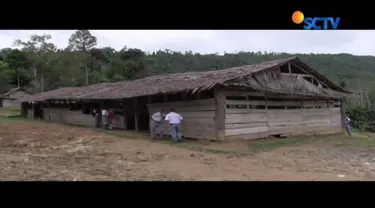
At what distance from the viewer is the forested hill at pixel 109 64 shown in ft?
153

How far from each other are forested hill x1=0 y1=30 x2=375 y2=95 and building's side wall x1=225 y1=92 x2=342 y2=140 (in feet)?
93.7

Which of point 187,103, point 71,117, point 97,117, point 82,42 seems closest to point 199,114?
point 187,103

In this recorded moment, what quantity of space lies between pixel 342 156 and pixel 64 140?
11.1 metres

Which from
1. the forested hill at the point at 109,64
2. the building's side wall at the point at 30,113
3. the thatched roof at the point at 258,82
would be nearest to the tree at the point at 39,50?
the forested hill at the point at 109,64

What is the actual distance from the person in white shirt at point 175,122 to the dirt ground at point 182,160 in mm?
460

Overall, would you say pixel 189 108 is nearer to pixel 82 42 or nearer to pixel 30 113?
pixel 30 113

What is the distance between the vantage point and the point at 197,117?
584 inches

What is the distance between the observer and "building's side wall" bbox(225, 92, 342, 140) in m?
14.3

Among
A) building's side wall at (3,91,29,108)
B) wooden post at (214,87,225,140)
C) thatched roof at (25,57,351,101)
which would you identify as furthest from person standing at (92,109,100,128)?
building's side wall at (3,91,29,108)

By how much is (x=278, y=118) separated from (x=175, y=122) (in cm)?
480

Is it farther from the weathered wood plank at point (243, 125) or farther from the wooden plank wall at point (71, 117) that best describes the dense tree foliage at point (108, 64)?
the weathered wood plank at point (243, 125)

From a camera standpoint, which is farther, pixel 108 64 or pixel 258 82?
pixel 108 64

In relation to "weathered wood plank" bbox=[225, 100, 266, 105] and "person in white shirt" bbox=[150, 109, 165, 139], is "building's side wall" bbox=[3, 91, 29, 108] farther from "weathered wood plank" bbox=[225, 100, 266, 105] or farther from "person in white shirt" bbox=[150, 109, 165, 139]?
"weathered wood plank" bbox=[225, 100, 266, 105]
